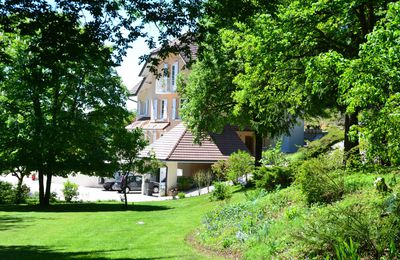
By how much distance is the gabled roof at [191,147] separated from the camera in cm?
3778

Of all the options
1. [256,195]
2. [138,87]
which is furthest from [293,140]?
[256,195]

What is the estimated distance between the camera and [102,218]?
21.4 meters

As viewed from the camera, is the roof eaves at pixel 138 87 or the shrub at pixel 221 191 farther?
the roof eaves at pixel 138 87

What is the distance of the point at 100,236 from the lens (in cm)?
1568

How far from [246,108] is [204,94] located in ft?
8.56

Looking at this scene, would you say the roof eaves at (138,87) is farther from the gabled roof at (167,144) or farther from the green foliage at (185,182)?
the green foliage at (185,182)

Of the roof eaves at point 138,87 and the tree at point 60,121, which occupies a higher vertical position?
the roof eaves at point 138,87

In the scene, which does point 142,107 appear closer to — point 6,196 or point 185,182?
point 185,182

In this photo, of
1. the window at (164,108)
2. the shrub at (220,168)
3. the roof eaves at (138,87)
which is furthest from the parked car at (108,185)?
the shrub at (220,168)

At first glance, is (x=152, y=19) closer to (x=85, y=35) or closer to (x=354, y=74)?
(x=85, y=35)

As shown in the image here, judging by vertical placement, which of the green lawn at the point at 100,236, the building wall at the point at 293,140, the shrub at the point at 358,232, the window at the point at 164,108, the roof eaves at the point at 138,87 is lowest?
the green lawn at the point at 100,236

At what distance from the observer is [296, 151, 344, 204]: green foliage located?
12289 mm

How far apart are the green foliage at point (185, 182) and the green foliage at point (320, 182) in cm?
2540

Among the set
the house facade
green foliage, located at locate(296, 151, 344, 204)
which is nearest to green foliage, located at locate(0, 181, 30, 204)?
the house facade
